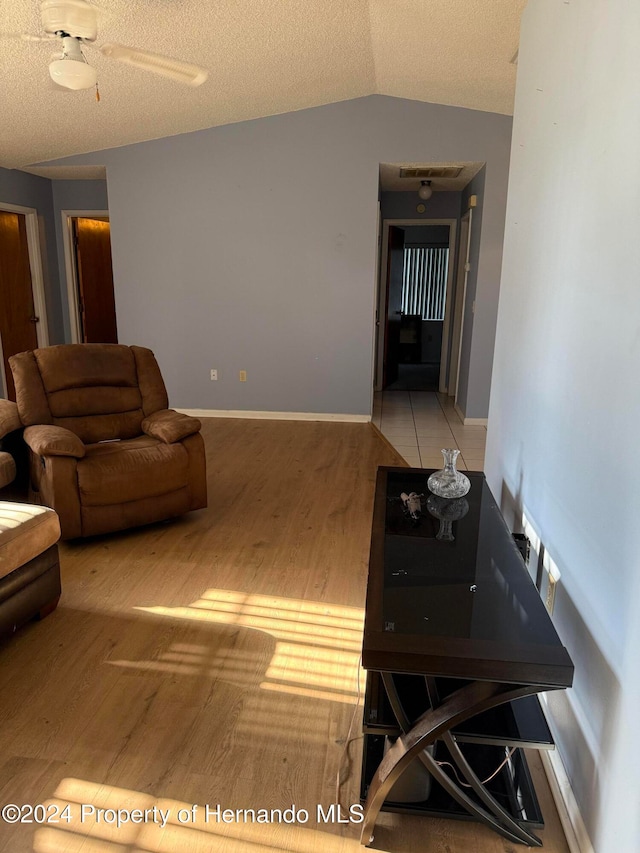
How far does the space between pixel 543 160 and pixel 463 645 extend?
5.80ft

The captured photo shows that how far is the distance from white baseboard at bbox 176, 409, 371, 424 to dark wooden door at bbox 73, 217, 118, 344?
82.7 inches

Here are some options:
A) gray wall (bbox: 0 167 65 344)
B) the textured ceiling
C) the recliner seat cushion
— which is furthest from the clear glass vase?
gray wall (bbox: 0 167 65 344)

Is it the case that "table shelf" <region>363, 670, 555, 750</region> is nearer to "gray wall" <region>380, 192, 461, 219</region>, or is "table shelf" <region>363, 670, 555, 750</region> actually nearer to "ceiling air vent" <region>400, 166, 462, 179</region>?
"ceiling air vent" <region>400, 166, 462, 179</region>

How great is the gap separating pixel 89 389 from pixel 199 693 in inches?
83.4

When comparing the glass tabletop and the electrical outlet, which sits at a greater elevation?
the glass tabletop

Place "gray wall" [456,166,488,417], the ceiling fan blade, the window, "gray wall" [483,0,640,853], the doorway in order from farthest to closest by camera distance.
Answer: the window
the doorway
"gray wall" [456,166,488,417]
the ceiling fan blade
"gray wall" [483,0,640,853]

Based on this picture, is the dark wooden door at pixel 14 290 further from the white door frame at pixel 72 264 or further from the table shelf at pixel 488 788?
the table shelf at pixel 488 788

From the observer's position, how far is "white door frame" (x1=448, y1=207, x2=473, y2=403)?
6.23 meters

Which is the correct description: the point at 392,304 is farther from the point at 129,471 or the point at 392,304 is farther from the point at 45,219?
the point at 129,471

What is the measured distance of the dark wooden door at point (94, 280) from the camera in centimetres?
692

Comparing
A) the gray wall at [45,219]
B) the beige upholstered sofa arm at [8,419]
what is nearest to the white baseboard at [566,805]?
the beige upholstered sofa arm at [8,419]

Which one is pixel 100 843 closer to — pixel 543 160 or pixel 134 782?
pixel 134 782

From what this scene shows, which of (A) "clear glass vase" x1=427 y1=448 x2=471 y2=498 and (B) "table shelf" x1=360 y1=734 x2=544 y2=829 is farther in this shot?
(A) "clear glass vase" x1=427 y1=448 x2=471 y2=498

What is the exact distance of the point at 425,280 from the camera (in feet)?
35.1
